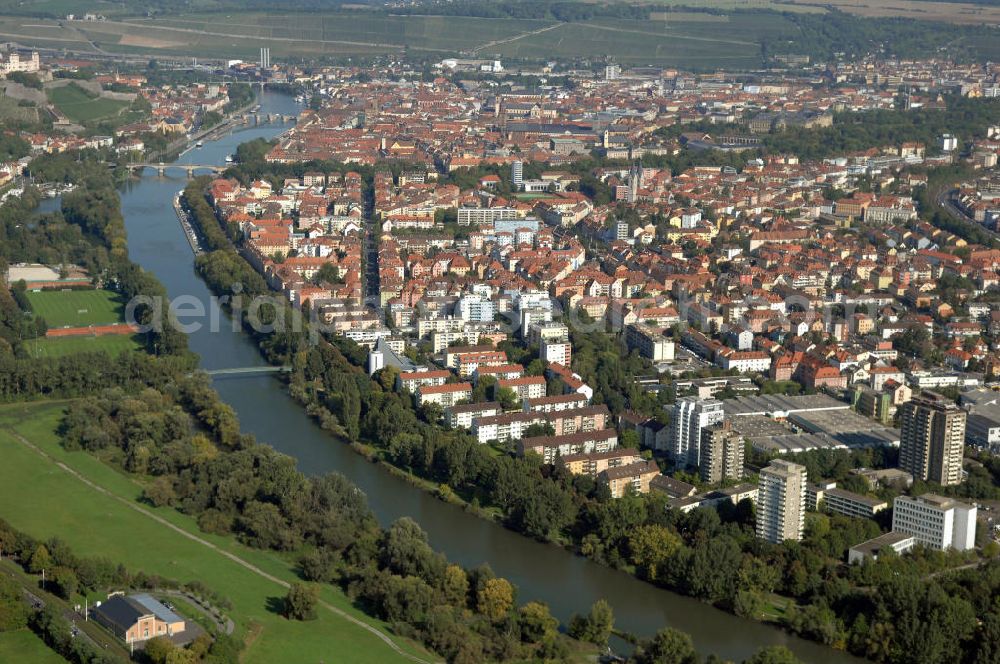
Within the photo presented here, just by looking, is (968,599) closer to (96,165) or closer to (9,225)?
(9,225)

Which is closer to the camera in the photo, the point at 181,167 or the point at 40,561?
the point at 40,561

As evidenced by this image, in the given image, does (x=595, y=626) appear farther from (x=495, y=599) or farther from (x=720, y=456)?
(x=720, y=456)

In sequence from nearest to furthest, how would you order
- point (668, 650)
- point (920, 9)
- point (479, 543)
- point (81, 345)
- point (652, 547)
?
point (668, 650) → point (652, 547) → point (479, 543) → point (81, 345) → point (920, 9)

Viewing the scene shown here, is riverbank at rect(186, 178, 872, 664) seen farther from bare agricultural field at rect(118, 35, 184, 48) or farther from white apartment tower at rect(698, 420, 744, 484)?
bare agricultural field at rect(118, 35, 184, 48)

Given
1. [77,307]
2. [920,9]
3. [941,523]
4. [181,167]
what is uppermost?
[920,9]

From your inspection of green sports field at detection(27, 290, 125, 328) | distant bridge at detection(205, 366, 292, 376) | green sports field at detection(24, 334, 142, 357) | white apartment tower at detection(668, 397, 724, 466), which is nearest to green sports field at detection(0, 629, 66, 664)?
white apartment tower at detection(668, 397, 724, 466)

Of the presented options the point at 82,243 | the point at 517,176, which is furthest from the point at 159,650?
the point at 517,176

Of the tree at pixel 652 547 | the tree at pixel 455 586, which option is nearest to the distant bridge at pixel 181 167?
the tree at pixel 652 547
